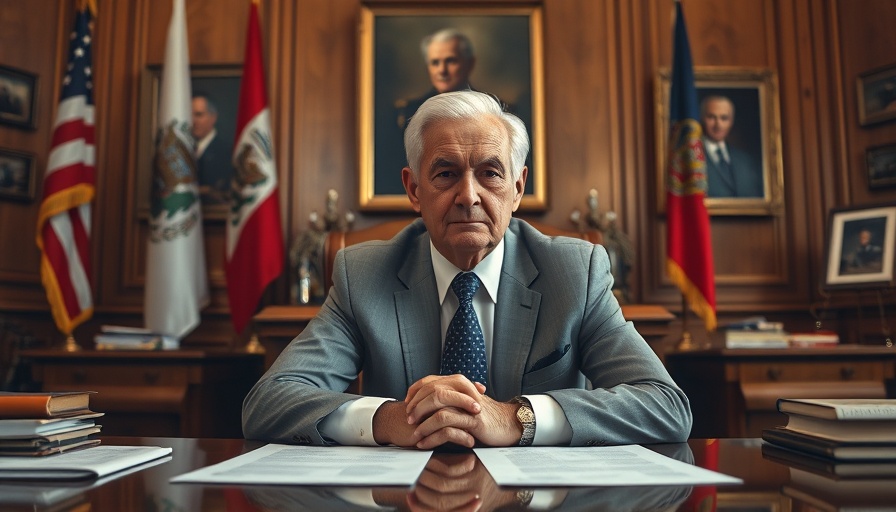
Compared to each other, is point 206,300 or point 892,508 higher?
point 206,300

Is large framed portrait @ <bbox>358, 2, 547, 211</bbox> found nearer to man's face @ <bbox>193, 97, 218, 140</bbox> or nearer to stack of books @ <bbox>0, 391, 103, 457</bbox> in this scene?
man's face @ <bbox>193, 97, 218, 140</bbox>

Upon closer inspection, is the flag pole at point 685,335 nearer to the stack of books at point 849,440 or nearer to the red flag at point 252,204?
the red flag at point 252,204

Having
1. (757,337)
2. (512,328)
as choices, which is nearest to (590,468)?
(512,328)

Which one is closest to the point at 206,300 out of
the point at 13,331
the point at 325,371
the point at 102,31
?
the point at 13,331

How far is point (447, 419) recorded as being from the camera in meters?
1.33

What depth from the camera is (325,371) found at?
1838 mm

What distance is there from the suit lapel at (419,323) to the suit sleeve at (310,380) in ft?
0.49

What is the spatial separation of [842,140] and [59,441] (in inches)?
172

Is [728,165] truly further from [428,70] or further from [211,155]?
[211,155]

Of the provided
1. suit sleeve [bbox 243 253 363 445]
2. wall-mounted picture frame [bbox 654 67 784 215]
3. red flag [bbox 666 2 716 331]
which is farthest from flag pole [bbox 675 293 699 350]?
suit sleeve [bbox 243 253 363 445]

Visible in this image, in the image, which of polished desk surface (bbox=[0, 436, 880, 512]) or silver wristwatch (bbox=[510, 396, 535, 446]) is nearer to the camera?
polished desk surface (bbox=[0, 436, 880, 512])

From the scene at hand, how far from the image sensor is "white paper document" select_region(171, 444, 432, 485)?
0.96 m

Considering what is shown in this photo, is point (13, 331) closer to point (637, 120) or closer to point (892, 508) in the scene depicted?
point (637, 120)

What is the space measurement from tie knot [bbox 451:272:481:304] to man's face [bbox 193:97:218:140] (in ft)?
9.11
